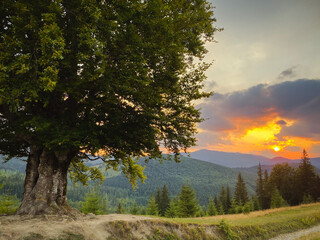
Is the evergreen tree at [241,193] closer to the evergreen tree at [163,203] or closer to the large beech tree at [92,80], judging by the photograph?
the evergreen tree at [163,203]

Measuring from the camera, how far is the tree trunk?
12906mm

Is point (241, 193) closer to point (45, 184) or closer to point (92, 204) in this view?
point (92, 204)

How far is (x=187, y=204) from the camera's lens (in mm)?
54531

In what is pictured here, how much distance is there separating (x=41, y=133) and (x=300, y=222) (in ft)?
88.4

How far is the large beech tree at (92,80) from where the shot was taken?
9.27m

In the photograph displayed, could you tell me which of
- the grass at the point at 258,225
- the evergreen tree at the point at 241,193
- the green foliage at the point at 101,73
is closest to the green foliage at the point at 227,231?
the grass at the point at 258,225

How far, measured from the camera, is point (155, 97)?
12.2 m

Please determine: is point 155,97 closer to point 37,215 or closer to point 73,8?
point 73,8

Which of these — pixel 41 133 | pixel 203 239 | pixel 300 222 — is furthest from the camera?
pixel 300 222

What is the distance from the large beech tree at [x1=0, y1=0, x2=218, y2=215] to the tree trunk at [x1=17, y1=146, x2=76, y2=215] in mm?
67

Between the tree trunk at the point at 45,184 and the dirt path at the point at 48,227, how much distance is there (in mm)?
1349

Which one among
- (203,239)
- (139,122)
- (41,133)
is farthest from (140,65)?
(203,239)

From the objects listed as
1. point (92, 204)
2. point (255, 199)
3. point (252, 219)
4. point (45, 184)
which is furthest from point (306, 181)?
point (45, 184)

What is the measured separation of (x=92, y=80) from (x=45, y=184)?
8.06 meters
